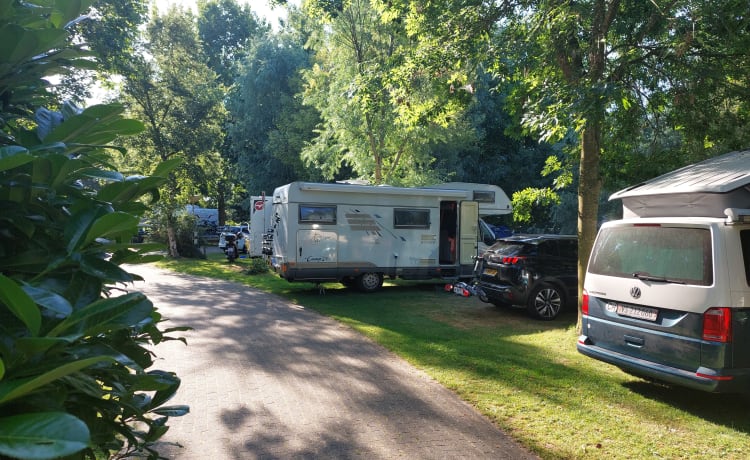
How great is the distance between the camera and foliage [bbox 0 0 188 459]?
3.84 ft

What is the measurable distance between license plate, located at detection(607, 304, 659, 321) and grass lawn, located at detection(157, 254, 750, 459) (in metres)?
0.94

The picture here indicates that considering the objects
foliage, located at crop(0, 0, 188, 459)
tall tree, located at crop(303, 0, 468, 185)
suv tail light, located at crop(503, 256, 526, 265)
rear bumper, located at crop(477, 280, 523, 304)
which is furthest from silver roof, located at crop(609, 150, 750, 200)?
tall tree, located at crop(303, 0, 468, 185)

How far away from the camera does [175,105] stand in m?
22.6

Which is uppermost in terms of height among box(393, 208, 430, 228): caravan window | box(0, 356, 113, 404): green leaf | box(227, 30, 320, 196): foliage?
box(227, 30, 320, 196): foliage

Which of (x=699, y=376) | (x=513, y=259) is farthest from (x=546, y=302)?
(x=699, y=376)

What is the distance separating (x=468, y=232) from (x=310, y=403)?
10631 millimetres

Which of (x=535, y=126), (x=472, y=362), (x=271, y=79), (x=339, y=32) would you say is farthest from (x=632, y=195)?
(x=271, y=79)

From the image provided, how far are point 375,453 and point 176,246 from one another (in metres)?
22.2

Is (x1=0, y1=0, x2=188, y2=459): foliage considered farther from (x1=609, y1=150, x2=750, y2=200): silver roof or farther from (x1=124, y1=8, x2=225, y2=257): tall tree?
(x1=124, y1=8, x2=225, y2=257): tall tree

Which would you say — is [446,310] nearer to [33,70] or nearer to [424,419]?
[424,419]

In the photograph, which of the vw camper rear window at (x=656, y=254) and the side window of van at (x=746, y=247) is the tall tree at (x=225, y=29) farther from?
the side window of van at (x=746, y=247)

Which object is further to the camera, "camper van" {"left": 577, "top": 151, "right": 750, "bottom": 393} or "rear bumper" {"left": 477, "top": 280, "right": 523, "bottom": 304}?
"rear bumper" {"left": 477, "top": 280, "right": 523, "bottom": 304}

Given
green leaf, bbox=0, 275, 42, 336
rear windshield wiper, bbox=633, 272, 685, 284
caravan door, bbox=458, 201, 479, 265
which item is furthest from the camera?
caravan door, bbox=458, 201, 479, 265

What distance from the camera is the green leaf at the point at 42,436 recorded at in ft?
3.09
